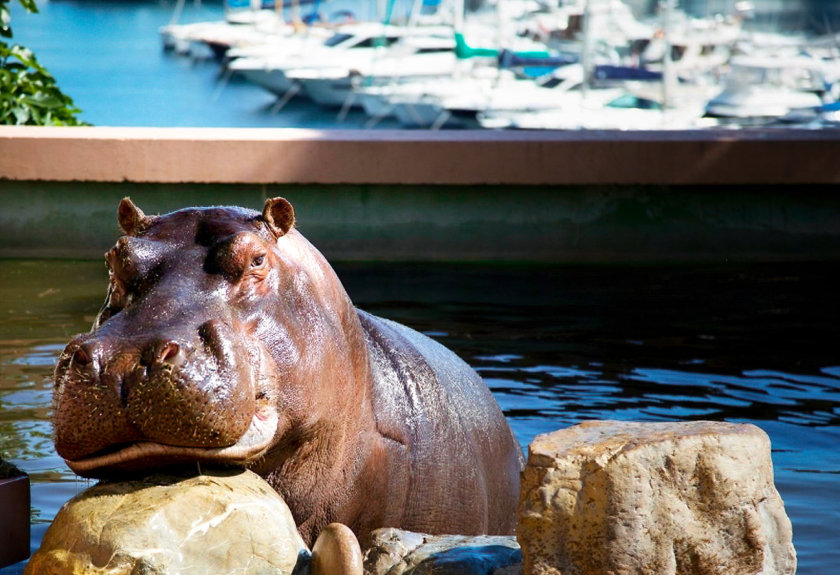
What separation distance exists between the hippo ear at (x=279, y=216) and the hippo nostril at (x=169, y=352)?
0.73m

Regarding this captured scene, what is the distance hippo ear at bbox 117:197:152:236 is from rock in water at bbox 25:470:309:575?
80cm

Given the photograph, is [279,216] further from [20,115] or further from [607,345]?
[20,115]

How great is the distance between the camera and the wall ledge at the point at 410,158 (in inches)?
403

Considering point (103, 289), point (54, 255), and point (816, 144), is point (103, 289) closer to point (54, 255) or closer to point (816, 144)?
point (54, 255)

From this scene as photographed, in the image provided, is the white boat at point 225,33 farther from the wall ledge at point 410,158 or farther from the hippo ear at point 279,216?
the hippo ear at point 279,216

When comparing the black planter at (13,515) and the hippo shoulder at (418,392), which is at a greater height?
the hippo shoulder at (418,392)

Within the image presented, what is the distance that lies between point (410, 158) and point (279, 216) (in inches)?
255

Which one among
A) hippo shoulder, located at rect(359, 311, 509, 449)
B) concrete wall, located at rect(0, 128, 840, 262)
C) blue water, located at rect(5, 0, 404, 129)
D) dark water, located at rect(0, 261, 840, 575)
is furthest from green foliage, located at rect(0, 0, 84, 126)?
blue water, located at rect(5, 0, 404, 129)

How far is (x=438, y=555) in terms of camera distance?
13.0 ft

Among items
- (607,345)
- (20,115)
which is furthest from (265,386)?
(20,115)

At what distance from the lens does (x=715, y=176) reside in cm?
1048

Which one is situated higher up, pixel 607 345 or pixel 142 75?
pixel 607 345

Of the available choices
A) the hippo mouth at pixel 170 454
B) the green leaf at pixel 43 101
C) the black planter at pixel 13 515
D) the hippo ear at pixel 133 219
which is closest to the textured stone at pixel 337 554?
the hippo mouth at pixel 170 454

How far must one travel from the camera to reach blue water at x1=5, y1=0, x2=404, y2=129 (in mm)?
40625
